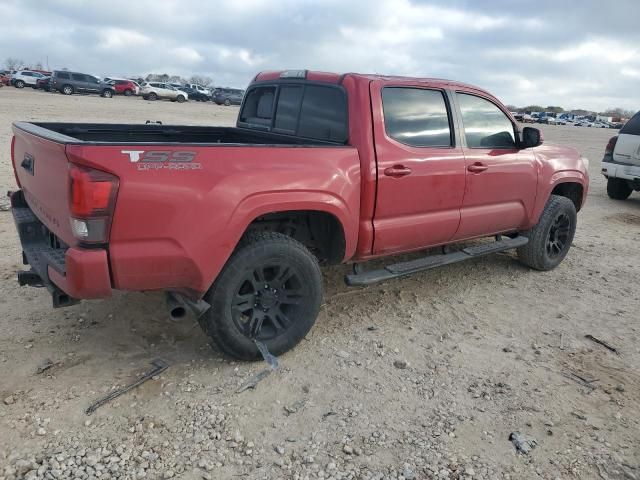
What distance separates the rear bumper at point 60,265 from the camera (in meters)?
2.86

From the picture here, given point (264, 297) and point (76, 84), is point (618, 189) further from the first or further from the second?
point (76, 84)

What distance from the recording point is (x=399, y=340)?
404 cm

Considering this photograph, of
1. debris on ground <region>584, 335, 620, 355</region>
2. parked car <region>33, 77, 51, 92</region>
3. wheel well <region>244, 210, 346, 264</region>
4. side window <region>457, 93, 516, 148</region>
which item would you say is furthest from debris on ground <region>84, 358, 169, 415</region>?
parked car <region>33, 77, 51, 92</region>

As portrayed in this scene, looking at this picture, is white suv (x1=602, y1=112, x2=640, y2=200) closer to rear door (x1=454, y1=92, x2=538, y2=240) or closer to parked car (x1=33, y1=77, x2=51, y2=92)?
rear door (x1=454, y1=92, x2=538, y2=240)

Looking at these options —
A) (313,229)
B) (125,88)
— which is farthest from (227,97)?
(313,229)

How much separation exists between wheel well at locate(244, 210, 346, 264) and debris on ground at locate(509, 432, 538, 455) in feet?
5.35

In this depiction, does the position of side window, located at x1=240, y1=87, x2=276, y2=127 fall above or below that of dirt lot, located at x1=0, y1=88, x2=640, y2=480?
above

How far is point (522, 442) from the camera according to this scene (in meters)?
2.91

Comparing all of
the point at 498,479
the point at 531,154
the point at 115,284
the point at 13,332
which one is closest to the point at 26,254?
the point at 13,332

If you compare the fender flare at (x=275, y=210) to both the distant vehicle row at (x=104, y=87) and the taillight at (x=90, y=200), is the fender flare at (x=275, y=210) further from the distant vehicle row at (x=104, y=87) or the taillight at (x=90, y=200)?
the distant vehicle row at (x=104, y=87)

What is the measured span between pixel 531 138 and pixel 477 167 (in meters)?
0.77

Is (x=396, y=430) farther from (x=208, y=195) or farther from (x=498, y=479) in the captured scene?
(x=208, y=195)

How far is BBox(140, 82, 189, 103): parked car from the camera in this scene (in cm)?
4266

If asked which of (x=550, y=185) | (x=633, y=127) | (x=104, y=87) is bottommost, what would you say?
(x=550, y=185)
